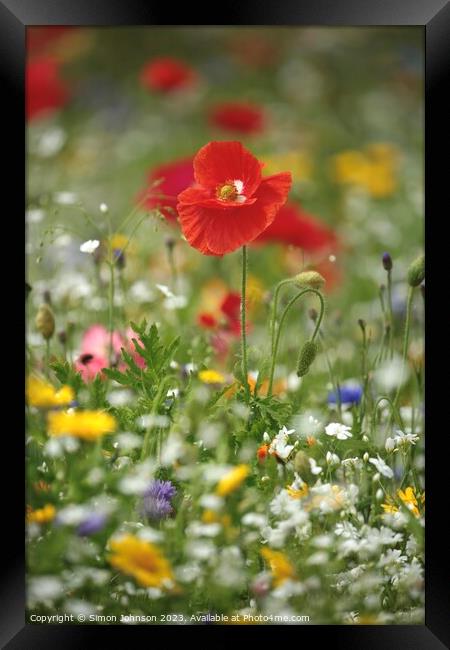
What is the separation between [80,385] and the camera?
1.60 meters

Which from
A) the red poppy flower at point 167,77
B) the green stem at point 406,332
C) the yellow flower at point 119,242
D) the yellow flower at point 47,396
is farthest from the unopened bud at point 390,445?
the red poppy flower at point 167,77

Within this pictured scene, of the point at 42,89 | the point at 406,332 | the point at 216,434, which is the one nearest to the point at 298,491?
the point at 216,434

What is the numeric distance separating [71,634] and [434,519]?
545 mm

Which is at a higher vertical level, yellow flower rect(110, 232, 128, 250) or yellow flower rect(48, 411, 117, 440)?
yellow flower rect(110, 232, 128, 250)

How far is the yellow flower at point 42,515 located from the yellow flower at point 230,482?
0.77 feet

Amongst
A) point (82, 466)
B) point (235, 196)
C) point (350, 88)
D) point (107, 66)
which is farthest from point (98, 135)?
point (82, 466)

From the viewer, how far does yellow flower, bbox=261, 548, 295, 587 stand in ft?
4.81

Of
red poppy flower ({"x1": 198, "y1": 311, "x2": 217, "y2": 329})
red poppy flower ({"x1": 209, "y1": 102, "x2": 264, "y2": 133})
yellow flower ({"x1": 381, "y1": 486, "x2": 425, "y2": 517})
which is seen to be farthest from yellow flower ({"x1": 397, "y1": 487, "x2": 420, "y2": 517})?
red poppy flower ({"x1": 209, "y1": 102, "x2": 264, "y2": 133})

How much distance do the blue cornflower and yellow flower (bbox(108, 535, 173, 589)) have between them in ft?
1.64

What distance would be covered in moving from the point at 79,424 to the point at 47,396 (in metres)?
0.13

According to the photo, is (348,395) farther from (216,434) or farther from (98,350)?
(98,350)

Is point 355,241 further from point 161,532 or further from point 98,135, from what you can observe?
point 161,532

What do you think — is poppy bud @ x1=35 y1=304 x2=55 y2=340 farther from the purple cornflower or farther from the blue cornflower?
the blue cornflower

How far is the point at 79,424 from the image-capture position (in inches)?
57.0
